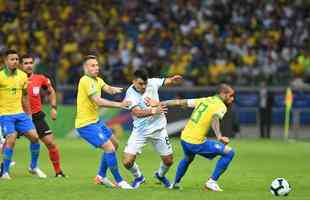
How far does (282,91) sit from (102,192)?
57.7 feet

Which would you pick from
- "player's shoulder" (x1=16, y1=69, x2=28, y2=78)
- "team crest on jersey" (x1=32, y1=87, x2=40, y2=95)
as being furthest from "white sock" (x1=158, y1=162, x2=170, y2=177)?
"team crest on jersey" (x1=32, y1=87, x2=40, y2=95)

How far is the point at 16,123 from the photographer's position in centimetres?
1695

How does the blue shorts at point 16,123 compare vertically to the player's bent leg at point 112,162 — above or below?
above

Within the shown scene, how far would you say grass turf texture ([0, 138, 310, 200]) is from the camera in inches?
558

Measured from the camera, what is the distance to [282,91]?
31.2 meters

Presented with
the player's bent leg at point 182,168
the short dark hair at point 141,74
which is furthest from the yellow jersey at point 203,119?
the short dark hair at point 141,74

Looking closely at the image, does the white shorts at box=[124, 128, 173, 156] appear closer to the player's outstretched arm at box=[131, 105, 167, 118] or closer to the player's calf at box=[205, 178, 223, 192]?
the player's outstretched arm at box=[131, 105, 167, 118]

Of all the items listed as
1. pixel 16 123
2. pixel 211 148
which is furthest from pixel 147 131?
pixel 16 123

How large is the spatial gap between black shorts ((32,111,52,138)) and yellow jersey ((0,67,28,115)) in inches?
39.9

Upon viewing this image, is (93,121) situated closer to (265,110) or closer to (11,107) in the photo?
(11,107)

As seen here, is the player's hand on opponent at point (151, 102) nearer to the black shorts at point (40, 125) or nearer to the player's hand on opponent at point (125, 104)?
the player's hand on opponent at point (125, 104)

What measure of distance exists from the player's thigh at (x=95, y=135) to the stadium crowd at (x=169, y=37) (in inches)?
679

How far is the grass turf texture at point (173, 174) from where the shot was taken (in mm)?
14180

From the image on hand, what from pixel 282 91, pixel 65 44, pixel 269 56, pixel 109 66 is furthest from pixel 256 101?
pixel 65 44
